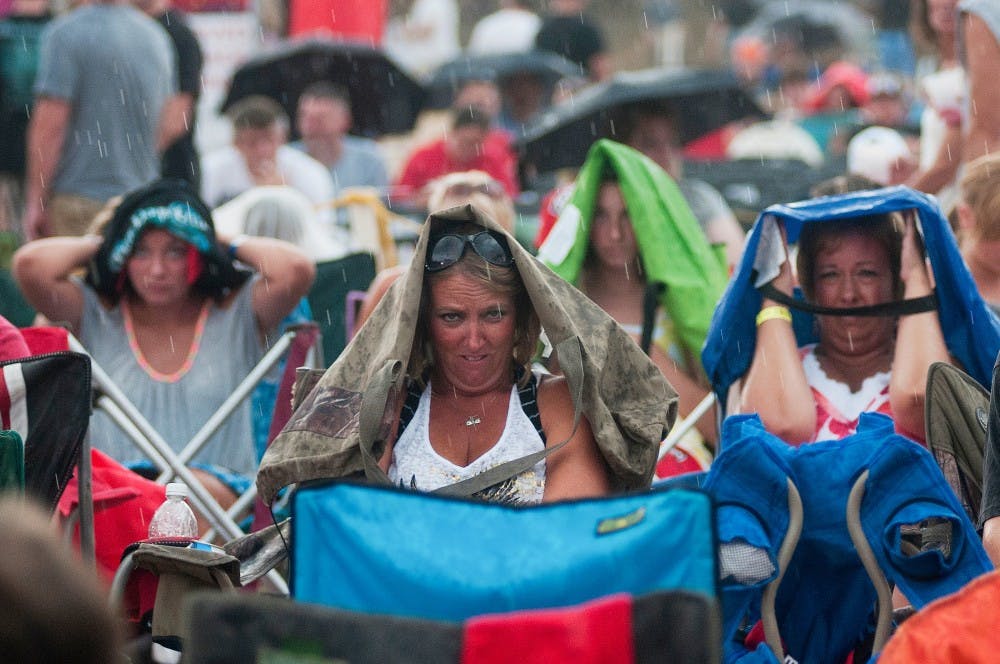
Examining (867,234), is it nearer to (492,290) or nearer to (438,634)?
(492,290)

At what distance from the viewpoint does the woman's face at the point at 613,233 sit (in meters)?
6.47

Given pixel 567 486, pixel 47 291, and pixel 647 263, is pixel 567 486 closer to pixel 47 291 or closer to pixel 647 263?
pixel 647 263

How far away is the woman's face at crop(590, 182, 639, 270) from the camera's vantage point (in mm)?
6469

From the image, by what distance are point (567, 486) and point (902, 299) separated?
1.32m

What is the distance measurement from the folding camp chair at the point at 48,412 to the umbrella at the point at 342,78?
24.5 feet

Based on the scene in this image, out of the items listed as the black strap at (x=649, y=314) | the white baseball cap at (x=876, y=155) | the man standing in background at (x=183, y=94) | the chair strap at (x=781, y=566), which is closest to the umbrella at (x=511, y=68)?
the man standing in background at (x=183, y=94)

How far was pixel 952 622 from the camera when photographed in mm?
3033

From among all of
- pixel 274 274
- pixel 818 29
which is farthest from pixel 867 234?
pixel 818 29

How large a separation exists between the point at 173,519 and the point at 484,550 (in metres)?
1.49

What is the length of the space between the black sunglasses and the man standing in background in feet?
16.3

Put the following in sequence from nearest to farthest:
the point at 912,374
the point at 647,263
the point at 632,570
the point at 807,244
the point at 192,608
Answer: the point at 192,608
the point at 632,570
the point at 912,374
the point at 807,244
the point at 647,263

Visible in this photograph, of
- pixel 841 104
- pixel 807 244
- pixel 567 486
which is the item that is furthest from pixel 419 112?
pixel 567 486

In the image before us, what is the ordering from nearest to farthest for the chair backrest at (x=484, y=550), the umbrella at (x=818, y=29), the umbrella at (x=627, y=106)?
the chair backrest at (x=484, y=550) < the umbrella at (x=627, y=106) < the umbrella at (x=818, y=29)

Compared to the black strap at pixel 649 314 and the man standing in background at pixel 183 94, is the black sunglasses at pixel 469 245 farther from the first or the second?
the man standing in background at pixel 183 94
